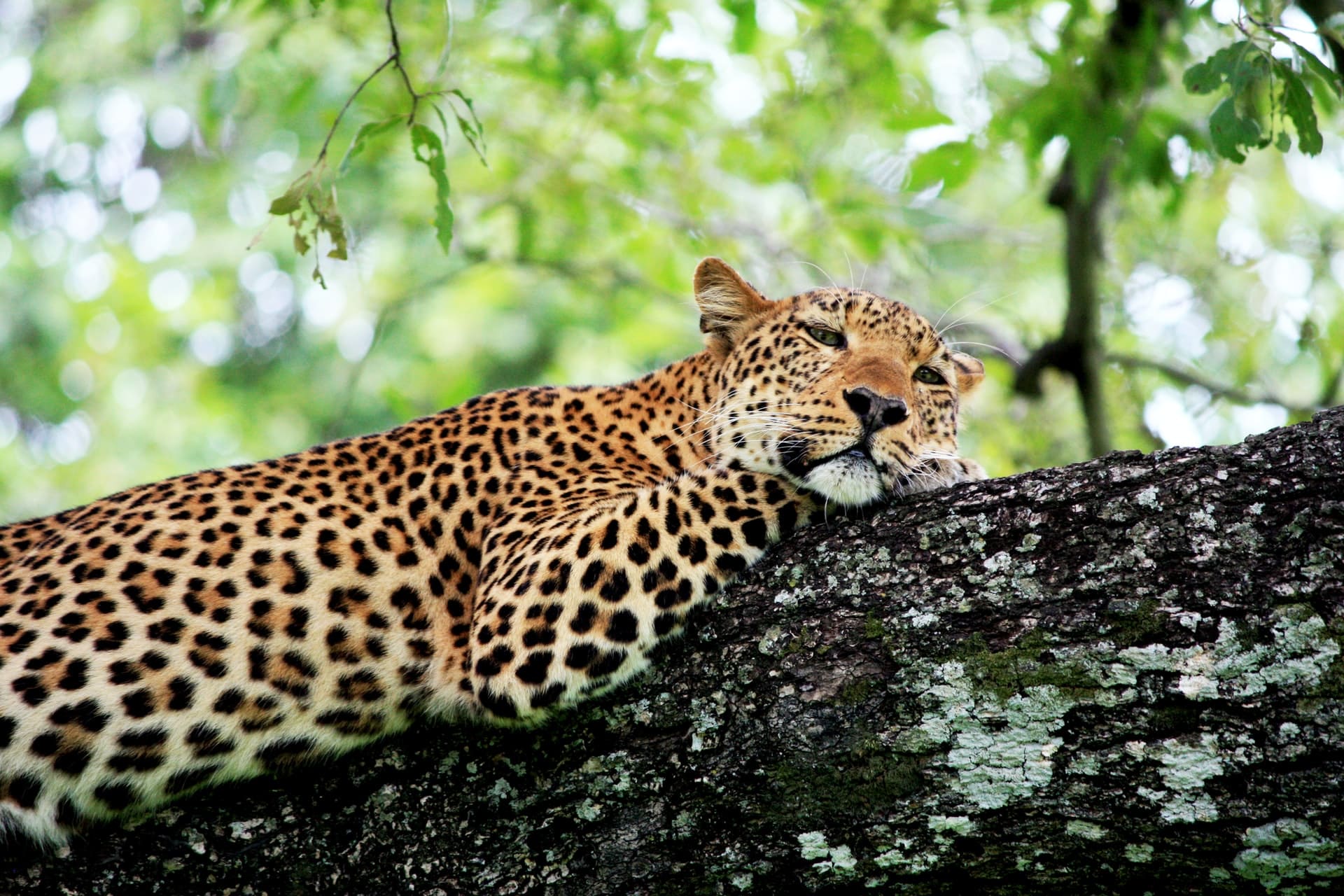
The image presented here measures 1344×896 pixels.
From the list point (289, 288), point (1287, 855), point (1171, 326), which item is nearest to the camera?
point (1287, 855)

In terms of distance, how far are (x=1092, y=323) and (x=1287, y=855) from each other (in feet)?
18.5

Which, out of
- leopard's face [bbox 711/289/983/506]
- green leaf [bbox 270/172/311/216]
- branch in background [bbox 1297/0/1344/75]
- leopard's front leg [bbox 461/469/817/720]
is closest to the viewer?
leopard's front leg [bbox 461/469/817/720]

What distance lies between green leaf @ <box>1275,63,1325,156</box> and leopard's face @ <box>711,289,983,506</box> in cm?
181

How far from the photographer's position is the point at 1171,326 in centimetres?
1260

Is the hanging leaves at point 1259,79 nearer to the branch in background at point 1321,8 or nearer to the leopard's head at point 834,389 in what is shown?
the leopard's head at point 834,389

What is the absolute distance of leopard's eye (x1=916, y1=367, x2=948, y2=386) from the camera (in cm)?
630

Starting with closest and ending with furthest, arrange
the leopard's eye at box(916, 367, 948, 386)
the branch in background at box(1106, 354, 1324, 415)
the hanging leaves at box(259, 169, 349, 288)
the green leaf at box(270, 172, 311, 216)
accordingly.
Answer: the green leaf at box(270, 172, 311, 216), the hanging leaves at box(259, 169, 349, 288), the leopard's eye at box(916, 367, 948, 386), the branch in background at box(1106, 354, 1324, 415)

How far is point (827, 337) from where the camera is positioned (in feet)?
20.9

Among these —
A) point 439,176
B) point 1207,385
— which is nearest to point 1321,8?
point 1207,385

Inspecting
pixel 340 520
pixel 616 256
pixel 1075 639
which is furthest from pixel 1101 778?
pixel 616 256

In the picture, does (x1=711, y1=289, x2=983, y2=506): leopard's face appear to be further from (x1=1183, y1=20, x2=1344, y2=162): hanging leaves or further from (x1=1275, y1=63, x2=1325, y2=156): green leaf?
(x1=1275, y1=63, x2=1325, y2=156): green leaf

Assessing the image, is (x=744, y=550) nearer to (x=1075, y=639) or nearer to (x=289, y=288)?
(x=1075, y=639)

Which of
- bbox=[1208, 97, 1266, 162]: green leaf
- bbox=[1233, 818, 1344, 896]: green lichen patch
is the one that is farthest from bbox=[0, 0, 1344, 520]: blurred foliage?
bbox=[1233, 818, 1344, 896]: green lichen patch

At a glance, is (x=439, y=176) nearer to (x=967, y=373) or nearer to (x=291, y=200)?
(x=291, y=200)
